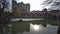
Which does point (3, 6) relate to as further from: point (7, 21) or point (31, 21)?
point (31, 21)

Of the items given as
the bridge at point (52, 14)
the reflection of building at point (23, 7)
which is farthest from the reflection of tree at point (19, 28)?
the bridge at point (52, 14)

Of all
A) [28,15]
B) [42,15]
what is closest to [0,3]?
[28,15]

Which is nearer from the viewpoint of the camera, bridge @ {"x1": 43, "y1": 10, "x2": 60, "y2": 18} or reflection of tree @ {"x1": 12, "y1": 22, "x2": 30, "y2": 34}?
reflection of tree @ {"x1": 12, "y1": 22, "x2": 30, "y2": 34}

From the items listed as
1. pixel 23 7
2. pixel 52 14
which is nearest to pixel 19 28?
pixel 23 7

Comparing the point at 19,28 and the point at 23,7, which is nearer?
the point at 19,28

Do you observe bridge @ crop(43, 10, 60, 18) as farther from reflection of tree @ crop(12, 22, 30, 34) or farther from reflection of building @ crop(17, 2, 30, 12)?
reflection of tree @ crop(12, 22, 30, 34)

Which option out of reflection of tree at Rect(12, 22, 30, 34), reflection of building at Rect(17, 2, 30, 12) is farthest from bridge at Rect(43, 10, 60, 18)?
reflection of tree at Rect(12, 22, 30, 34)

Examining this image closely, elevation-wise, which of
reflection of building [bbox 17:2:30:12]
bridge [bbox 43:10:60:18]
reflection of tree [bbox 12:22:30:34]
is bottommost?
reflection of tree [bbox 12:22:30:34]

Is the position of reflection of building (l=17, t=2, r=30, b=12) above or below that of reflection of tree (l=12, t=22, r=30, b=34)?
above

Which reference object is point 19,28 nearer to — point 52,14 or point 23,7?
point 23,7

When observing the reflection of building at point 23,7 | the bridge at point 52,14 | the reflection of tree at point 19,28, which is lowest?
the reflection of tree at point 19,28

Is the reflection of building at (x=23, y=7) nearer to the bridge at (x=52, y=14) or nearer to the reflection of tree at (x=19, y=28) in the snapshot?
the reflection of tree at (x=19, y=28)

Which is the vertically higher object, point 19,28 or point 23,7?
point 23,7

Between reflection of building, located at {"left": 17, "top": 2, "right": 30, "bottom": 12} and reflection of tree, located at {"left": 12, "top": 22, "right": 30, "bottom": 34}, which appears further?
reflection of building, located at {"left": 17, "top": 2, "right": 30, "bottom": 12}
